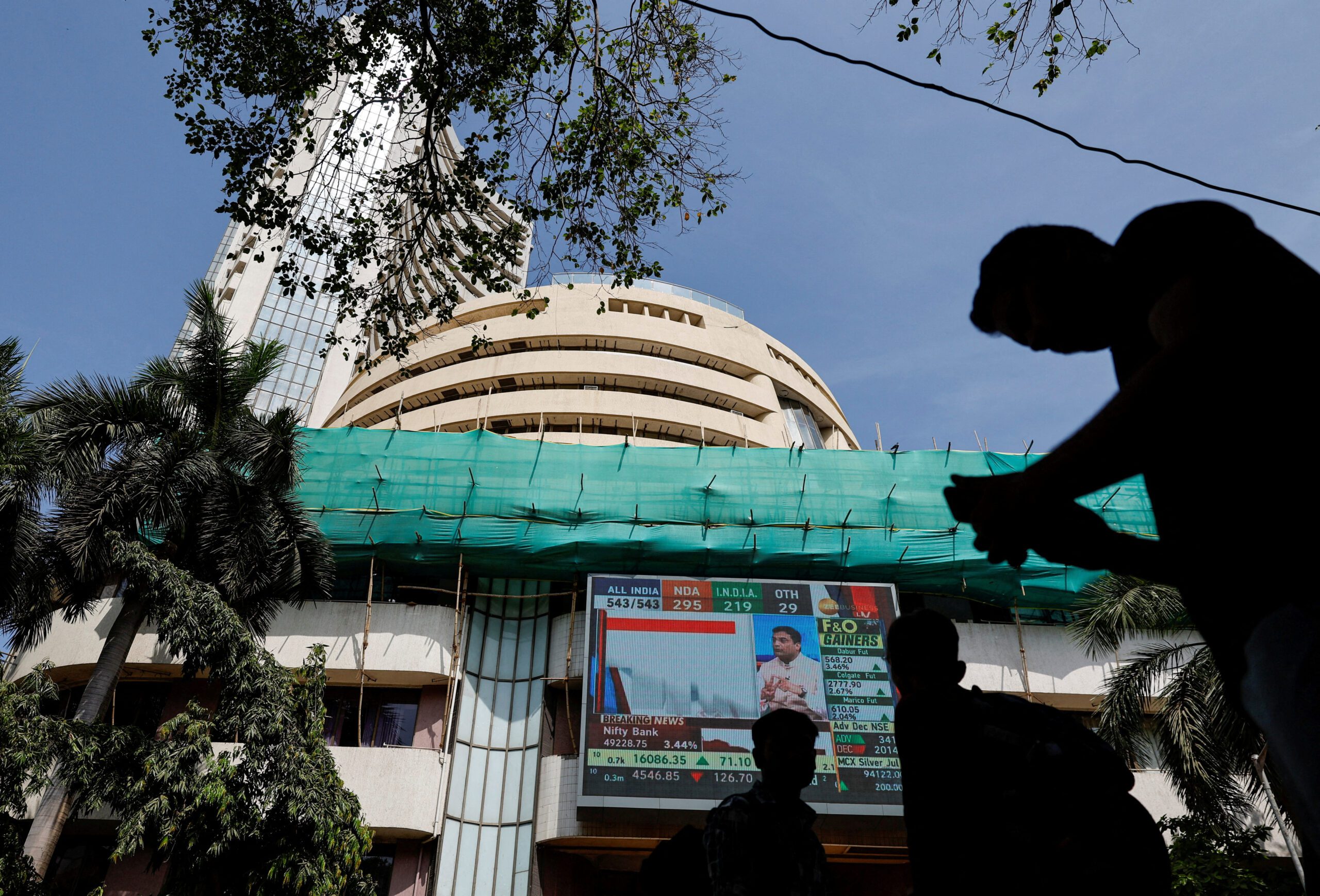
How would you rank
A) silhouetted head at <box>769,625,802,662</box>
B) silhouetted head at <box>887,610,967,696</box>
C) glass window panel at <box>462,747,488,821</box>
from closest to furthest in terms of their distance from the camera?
silhouetted head at <box>887,610,967,696</box>
silhouetted head at <box>769,625,802,662</box>
glass window panel at <box>462,747,488,821</box>

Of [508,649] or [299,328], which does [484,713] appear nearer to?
[508,649]

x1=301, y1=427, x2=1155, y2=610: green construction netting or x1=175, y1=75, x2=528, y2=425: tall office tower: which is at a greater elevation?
x1=175, y1=75, x2=528, y2=425: tall office tower

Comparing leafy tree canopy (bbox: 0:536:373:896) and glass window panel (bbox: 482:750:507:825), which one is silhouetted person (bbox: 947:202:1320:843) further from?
glass window panel (bbox: 482:750:507:825)

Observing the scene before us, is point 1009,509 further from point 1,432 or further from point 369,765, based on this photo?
point 369,765

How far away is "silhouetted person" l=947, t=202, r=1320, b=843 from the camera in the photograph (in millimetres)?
913

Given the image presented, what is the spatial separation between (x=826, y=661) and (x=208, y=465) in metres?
11.5

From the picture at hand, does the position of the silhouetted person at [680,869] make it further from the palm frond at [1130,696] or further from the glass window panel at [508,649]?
the glass window panel at [508,649]

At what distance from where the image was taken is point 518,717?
17391 mm

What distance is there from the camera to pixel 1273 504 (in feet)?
3.08

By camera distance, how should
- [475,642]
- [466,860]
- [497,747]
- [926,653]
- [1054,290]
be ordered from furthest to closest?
[475,642]
[497,747]
[466,860]
[926,653]
[1054,290]

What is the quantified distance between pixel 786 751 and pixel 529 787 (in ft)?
51.9

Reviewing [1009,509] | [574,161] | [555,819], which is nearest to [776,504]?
[555,819]

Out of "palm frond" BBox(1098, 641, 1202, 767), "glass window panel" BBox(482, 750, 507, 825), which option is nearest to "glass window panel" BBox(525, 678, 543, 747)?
"glass window panel" BBox(482, 750, 507, 825)

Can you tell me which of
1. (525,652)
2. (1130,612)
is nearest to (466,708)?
(525,652)
